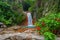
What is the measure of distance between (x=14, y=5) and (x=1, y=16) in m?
4.32

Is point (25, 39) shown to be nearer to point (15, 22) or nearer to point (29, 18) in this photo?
point (15, 22)

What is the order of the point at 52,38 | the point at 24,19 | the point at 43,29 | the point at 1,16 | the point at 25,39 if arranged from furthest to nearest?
the point at 24,19 → the point at 1,16 → the point at 43,29 → the point at 25,39 → the point at 52,38

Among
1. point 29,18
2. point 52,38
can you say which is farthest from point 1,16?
point 52,38

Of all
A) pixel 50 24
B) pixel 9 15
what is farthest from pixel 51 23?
pixel 9 15

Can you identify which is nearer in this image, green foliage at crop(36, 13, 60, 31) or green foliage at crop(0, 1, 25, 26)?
green foliage at crop(36, 13, 60, 31)

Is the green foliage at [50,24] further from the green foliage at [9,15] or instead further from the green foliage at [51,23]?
the green foliage at [9,15]

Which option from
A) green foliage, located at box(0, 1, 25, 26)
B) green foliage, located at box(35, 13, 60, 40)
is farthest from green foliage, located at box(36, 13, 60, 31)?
green foliage, located at box(0, 1, 25, 26)

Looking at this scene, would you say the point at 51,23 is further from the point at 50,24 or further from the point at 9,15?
the point at 9,15

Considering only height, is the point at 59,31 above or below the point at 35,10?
below

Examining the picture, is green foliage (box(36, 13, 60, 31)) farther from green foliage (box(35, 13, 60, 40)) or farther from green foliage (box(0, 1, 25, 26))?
green foliage (box(0, 1, 25, 26))

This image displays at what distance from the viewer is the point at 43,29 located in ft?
41.4

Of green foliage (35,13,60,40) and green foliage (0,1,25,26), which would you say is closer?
green foliage (35,13,60,40)

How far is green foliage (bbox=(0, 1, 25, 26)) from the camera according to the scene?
2203cm

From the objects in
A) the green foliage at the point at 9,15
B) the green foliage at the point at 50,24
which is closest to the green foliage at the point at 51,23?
the green foliage at the point at 50,24
